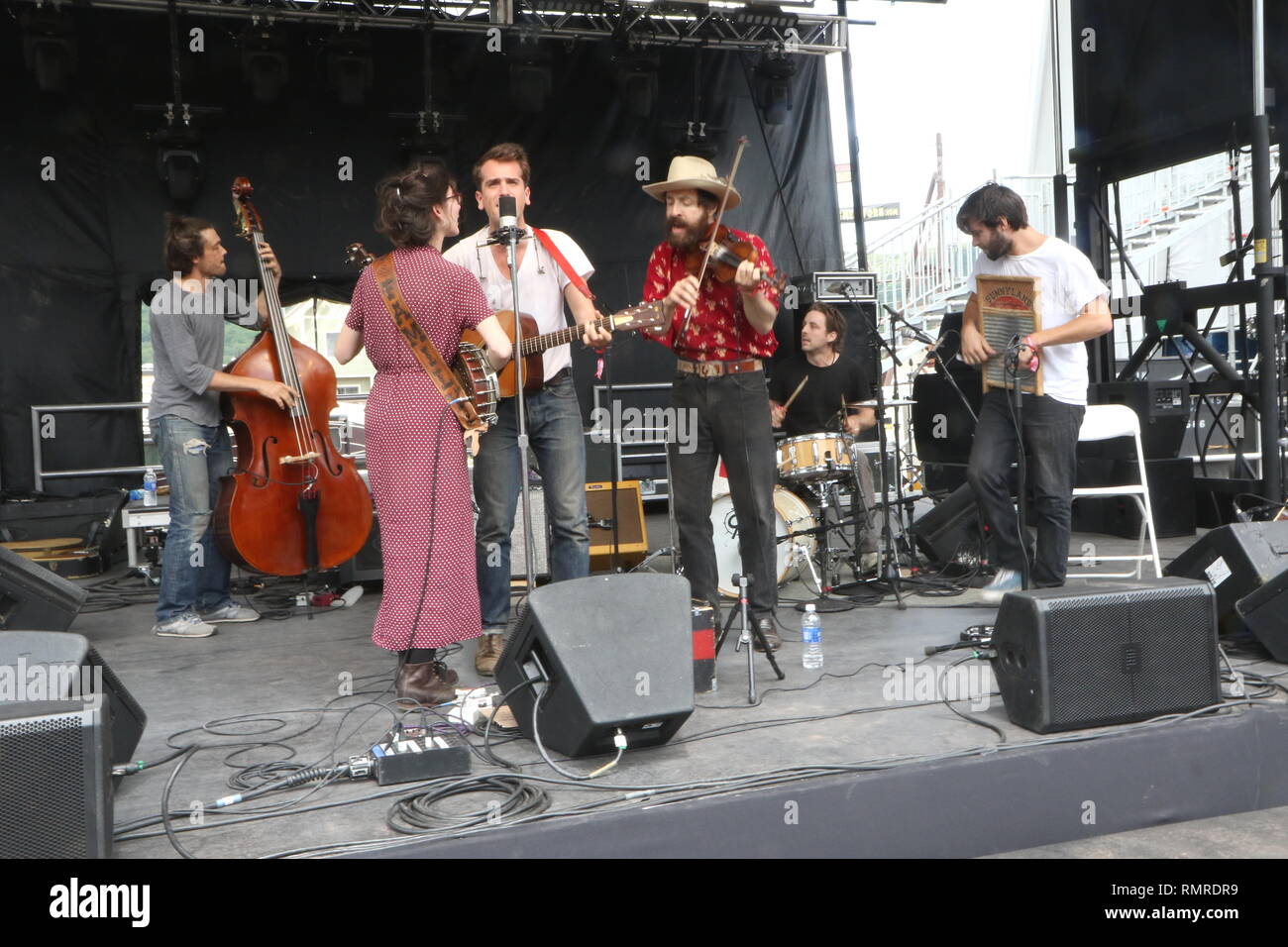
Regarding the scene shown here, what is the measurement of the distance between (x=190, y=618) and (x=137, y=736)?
6.94ft

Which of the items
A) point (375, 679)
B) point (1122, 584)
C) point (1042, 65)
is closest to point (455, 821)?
point (375, 679)

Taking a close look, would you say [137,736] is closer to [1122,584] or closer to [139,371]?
[1122,584]

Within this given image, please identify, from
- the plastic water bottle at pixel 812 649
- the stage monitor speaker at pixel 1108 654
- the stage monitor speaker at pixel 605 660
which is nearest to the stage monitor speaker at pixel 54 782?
the stage monitor speaker at pixel 605 660

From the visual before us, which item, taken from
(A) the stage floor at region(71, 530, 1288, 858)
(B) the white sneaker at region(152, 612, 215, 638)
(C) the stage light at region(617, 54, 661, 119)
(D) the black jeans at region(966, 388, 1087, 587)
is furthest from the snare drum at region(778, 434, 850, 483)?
(C) the stage light at region(617, 54, 661, 119)

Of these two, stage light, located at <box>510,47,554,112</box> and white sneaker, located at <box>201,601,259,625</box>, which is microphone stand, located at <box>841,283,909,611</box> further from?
stage light, located at <box>510,47,554,112</box>

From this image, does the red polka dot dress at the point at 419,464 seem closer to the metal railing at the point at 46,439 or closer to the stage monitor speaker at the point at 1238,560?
the stage monitor speaker at the point at 1238,560

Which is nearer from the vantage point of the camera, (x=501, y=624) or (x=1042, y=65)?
(x=501, y=624)

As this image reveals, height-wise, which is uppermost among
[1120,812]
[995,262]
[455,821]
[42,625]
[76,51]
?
[76,51]

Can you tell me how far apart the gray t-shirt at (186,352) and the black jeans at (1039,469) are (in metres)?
3.40

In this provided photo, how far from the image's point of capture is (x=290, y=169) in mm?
8711

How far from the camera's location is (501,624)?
13.4 feet

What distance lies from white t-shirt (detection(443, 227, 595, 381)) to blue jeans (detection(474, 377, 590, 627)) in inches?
6.1

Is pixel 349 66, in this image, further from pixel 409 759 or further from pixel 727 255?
pixel 409 759

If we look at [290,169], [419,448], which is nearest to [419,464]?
[419,448]
